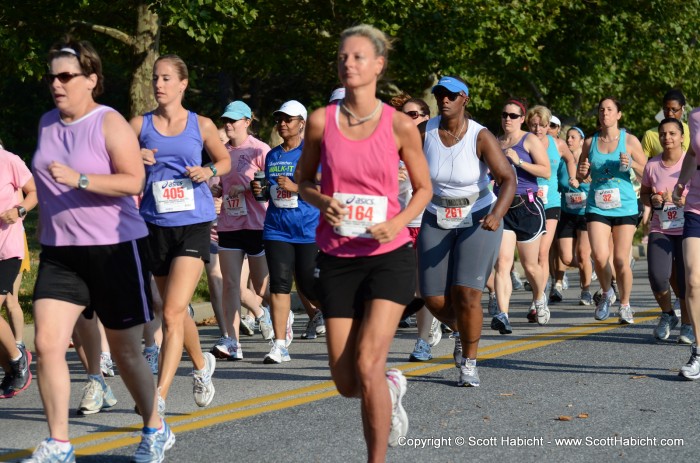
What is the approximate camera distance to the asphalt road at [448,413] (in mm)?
6430

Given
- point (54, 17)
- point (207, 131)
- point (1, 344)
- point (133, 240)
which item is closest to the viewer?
point (133, 240)

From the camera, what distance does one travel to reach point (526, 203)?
1195cm

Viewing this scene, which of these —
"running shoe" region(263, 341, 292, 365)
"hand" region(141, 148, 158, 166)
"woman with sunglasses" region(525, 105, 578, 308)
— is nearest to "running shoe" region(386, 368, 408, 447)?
"hand" region(141, 148, 158, 166)

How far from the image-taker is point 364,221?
5477 millimetres

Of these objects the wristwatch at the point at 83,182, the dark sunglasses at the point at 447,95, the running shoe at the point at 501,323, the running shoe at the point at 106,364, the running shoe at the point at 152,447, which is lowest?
the running shoe at the point at 501,323

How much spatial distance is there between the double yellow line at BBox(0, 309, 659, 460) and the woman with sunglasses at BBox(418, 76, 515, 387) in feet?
2.54

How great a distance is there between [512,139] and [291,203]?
265 centimetres

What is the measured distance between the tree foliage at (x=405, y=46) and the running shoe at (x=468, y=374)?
37.9ft

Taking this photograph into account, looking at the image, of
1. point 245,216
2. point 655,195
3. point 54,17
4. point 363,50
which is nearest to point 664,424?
point 363,50

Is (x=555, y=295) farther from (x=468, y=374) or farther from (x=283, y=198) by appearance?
(x=468, y=374)

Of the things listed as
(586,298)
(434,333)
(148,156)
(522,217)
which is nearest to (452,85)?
(148,156)

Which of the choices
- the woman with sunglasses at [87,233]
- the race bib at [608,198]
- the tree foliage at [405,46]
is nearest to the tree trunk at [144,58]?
the tree foliage at [405,46]

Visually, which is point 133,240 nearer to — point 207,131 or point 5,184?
point 207,131

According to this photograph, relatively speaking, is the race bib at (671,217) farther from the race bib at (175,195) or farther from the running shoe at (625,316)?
the race bib at (175,195)
